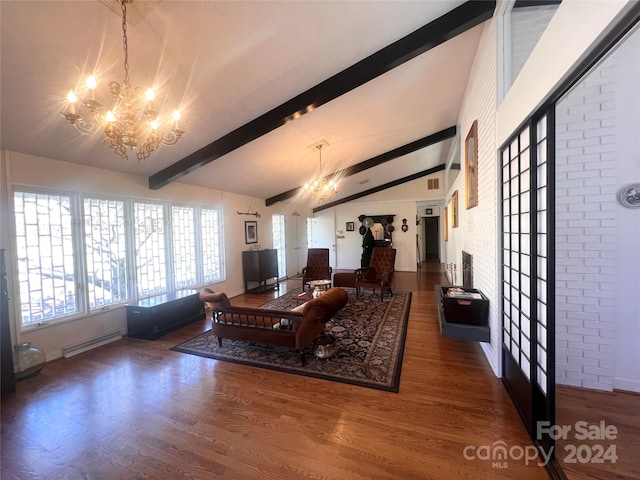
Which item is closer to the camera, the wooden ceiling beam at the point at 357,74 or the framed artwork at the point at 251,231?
the wooden ceiling beam at the point at 357,74

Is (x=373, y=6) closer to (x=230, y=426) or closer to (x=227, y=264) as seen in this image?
(x=230, y=426)

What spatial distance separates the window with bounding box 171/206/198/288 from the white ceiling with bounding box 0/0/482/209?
104 cm

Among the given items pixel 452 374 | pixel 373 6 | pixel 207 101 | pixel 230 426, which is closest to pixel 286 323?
pixel 230 426

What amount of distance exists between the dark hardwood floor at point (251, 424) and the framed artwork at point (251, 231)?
13.2 ft

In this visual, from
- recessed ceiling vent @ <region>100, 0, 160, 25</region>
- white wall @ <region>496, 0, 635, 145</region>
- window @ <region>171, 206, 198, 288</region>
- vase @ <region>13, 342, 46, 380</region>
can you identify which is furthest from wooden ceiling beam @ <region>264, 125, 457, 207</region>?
vase @ <region>13, 342, 46, 380</region>

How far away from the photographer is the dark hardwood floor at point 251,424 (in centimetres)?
162

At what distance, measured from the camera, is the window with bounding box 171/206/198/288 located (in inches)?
195

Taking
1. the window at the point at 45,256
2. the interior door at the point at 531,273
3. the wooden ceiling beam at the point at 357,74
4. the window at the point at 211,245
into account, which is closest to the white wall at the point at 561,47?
the interior door at the point at 531,273

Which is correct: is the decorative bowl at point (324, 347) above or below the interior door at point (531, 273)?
below

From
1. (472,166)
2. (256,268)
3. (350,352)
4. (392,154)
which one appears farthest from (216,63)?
(256,268)

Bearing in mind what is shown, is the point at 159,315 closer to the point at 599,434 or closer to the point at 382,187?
the point at 599,434

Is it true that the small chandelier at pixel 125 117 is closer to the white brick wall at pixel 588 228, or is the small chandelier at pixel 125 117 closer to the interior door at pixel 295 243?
the white brick wall at pixel 588 228

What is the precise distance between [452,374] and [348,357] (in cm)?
107

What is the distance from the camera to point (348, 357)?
2.98 m
